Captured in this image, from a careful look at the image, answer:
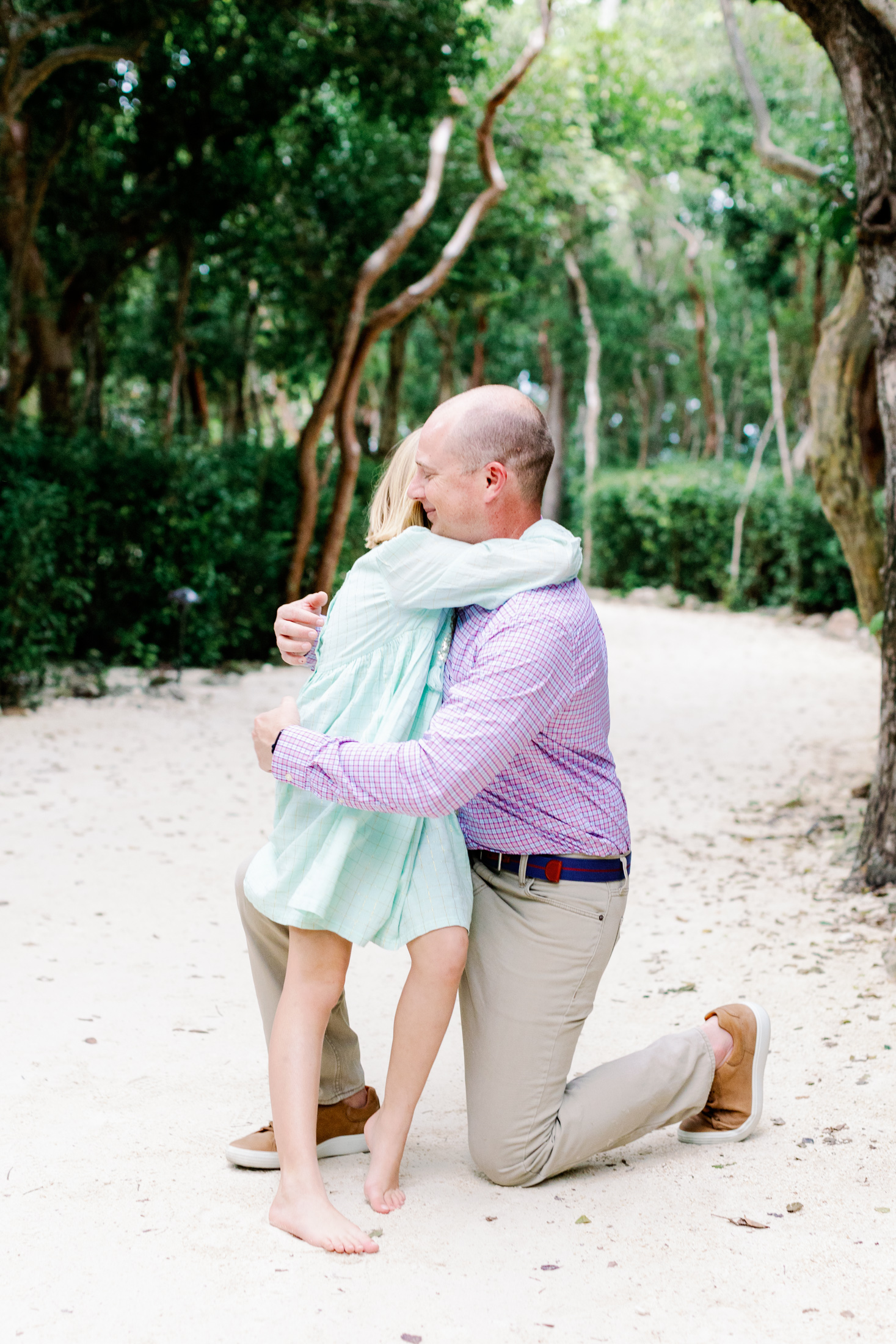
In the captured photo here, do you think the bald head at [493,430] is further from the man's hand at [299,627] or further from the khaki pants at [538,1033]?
the khaki pants at [538,1033]

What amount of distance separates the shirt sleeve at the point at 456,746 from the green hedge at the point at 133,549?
5.92 meters

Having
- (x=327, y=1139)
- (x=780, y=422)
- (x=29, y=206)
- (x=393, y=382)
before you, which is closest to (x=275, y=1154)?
(x=327, y=1139)

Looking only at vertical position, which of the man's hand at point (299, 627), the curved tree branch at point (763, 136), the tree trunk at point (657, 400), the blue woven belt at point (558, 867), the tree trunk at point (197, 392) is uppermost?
the tree trunk at point (657, 400)

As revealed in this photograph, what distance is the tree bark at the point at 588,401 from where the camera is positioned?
19.7m

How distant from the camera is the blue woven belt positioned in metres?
2.29

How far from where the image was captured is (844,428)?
7.29 meters

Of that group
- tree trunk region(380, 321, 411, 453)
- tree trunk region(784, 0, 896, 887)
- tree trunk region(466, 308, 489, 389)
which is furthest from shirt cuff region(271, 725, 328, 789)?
tree trunk region(466, 308, 489, 389)

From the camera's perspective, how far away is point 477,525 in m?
2.23

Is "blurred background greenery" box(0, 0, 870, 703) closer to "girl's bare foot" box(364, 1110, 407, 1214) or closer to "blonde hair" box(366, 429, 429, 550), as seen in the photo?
"blonde hair" box(366, 429, 429, 550)

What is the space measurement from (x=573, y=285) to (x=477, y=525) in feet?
83.2

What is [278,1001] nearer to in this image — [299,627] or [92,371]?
[299,627]

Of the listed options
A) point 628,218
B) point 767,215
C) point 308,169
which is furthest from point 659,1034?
point 628,218

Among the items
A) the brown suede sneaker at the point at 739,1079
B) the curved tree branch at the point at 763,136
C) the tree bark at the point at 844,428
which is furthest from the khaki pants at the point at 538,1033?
the curved tree branch at the point at 763,136

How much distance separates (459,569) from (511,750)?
35cm
